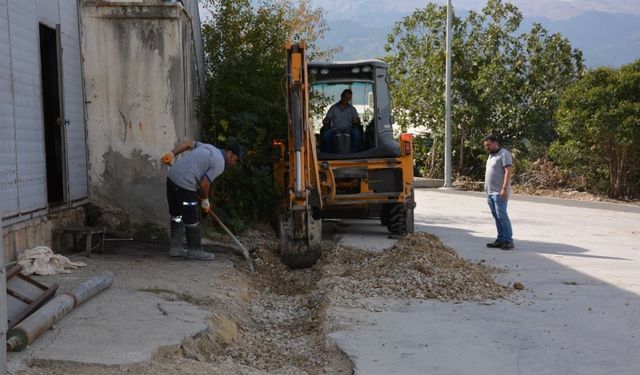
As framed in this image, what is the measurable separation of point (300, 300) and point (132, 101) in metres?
3.79

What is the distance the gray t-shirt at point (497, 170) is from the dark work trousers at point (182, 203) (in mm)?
4677

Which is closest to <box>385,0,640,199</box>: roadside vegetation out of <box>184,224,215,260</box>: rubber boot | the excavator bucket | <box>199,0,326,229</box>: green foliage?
<box>199,0,326,229</box>: green foliage

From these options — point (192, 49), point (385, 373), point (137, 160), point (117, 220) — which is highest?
point (192, 49)

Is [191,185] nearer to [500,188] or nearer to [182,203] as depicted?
[182,203]

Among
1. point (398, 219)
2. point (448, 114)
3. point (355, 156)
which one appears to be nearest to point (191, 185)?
point (355, 156)

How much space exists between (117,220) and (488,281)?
4932 mm

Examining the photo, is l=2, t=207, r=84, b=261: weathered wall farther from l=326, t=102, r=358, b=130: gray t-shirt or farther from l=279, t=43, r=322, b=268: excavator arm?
l=326, t=102, r=358, b=130: gray t-shirt

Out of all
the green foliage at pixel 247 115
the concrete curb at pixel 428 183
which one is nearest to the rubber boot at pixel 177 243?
the green foliage at pixel 247 115

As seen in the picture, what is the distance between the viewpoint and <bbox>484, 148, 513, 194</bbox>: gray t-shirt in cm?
1143

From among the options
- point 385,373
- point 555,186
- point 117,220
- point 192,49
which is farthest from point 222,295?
point 555,186

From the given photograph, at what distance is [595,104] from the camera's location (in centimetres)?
1998

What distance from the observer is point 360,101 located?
13242 millimetres

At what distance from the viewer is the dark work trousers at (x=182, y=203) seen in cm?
908

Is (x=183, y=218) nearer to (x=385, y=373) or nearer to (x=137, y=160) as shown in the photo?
(x=137, y=160)
